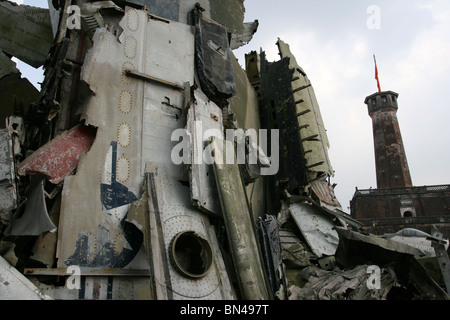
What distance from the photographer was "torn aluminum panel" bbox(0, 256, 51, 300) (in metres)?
5.06

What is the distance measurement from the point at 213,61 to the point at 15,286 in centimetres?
657

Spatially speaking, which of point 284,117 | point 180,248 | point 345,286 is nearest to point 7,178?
point 180,248

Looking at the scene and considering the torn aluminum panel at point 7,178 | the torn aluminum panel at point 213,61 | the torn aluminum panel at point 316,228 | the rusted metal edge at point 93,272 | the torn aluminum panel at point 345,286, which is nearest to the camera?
the rusted metal edge at point 93,272

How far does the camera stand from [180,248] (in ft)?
23.1

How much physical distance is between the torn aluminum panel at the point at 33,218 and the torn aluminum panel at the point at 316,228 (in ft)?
23.0

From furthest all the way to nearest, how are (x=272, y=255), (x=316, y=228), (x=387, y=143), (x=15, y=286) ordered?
(x=387, y=143), (x=316, y=228), (x=272, y=255), (x=15, y=286)

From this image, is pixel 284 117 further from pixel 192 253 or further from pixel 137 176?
pixel 192 253

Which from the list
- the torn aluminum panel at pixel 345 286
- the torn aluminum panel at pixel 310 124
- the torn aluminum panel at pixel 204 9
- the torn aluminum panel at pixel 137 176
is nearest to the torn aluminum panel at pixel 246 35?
the torn aluminum panel at pixel 204 9

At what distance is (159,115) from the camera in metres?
8.08

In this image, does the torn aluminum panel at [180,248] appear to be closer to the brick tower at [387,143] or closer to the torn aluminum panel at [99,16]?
the torn aluminum panel at [99,16]

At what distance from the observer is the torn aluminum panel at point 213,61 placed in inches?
360

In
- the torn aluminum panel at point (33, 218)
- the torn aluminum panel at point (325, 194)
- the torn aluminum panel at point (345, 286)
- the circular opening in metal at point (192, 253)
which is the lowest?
the torn aluminum panel at point (345, 286)
